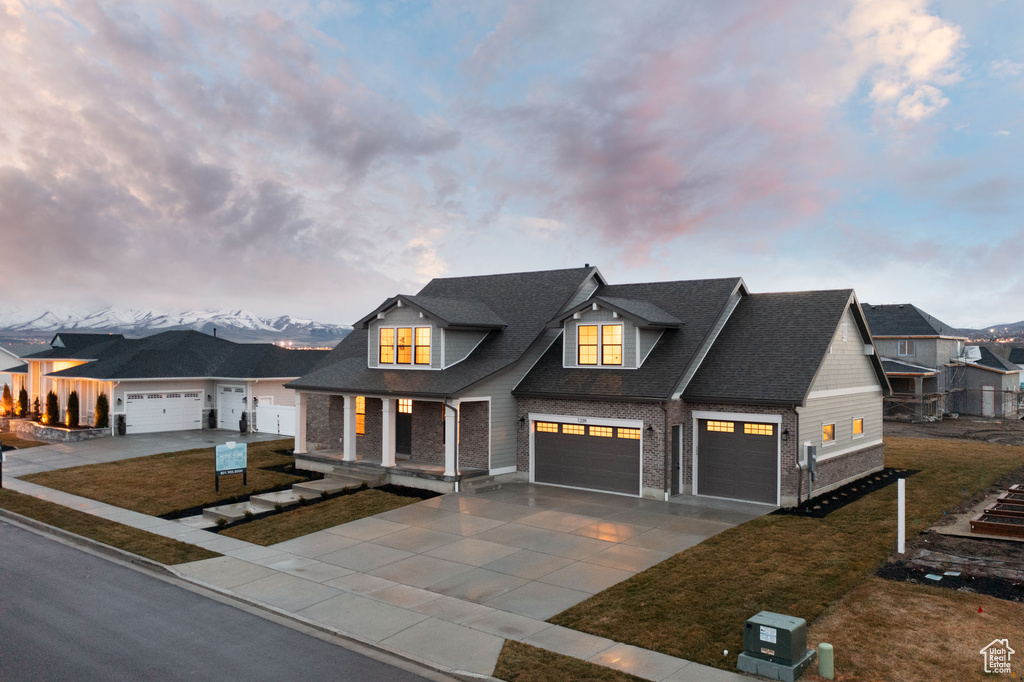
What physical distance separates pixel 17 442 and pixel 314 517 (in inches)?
1106

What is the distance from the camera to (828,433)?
23.0 m

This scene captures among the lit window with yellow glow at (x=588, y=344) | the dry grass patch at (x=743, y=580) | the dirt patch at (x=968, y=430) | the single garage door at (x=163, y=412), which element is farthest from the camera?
the dirt patch at (x=968, y=430)

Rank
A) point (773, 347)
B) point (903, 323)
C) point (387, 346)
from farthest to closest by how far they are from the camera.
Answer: point (903, 323), point (387, 346), point (773, 347)

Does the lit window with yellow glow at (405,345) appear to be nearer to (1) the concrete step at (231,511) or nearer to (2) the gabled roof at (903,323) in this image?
(1) the concrete step at (231,511)

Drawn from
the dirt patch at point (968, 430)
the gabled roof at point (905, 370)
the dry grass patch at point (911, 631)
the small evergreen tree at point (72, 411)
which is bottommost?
the dirt patch at point (968, 430)

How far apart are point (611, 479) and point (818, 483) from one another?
266 inches

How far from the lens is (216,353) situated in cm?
4406

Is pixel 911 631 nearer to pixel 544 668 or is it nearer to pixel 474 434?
pixel 544 668

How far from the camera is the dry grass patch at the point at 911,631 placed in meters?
9.69

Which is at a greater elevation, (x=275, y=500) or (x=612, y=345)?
(x=612, y=345)

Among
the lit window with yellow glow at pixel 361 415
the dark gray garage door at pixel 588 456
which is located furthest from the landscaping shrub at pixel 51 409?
the dark gray garage door at pixel 588 456

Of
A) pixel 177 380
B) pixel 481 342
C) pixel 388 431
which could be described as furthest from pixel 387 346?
pixel 177 380

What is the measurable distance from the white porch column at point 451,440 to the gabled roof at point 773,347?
26.0 feet

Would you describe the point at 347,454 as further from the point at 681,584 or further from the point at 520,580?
the point at 681,584
